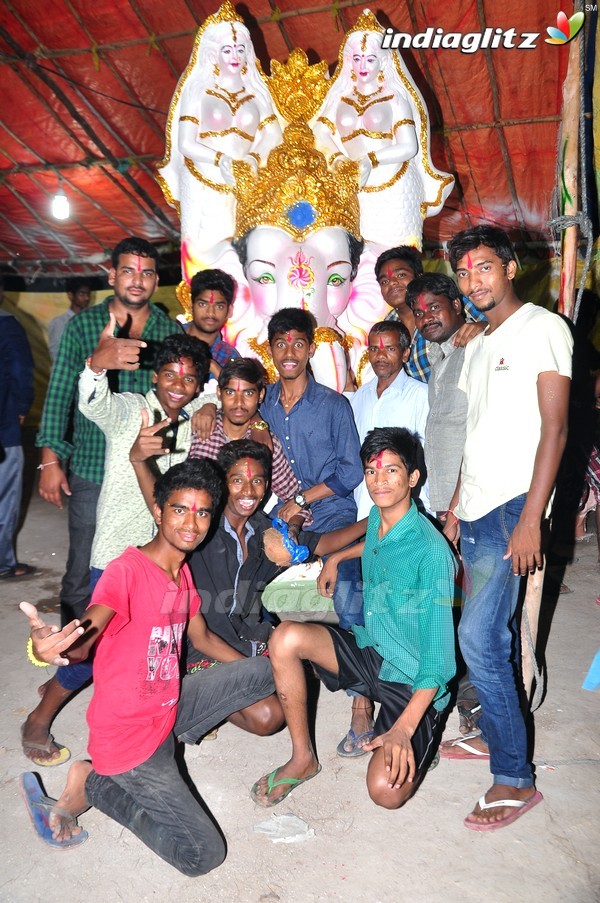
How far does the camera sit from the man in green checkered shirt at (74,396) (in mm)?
3037

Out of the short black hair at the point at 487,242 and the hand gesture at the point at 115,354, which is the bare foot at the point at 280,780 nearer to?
the hand gesture at the point at 115,354

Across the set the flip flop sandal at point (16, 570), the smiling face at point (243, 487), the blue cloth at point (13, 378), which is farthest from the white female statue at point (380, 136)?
the flip flop sandal at point (16, 570)

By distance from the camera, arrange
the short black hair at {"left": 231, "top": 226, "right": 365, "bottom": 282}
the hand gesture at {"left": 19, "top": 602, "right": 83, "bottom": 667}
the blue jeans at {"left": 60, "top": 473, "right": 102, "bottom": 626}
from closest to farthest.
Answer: the hand gesture at {"left": 19, "top": 602, "right": 83, "bottom": 667}
the blue jeans at {"left": 60, "top": 473, "right": 102, "bottom": 626}
the short black hair at {"left": 231, "top": 226, "right": 365, "bottom": 282}

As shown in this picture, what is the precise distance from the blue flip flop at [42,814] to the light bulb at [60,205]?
7.08 meters

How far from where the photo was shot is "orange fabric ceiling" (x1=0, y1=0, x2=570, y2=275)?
5.69m

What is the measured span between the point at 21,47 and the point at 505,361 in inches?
244

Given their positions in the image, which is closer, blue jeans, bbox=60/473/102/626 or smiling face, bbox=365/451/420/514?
smiling face, bbox=365/451/420/514

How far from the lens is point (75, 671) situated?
2.64 m

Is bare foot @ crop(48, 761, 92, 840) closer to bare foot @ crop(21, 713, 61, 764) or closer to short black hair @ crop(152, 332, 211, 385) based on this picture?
bare foot @ crop(21, 713, 61, 764)

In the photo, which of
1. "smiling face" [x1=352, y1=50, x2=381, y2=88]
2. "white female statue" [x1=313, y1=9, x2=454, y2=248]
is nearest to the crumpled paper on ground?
"white female statue" [x1=313, y1=9, x2=454, y2=248]

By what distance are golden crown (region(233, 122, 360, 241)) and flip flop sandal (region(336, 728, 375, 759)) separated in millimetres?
2652

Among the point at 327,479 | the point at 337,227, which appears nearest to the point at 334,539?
the point at 327,479

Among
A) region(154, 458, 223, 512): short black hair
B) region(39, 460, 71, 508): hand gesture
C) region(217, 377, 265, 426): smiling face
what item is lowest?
region(39, 460, 71, 508): hand gesture

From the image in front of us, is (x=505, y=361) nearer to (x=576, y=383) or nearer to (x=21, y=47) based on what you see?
(x=576, y=383)
